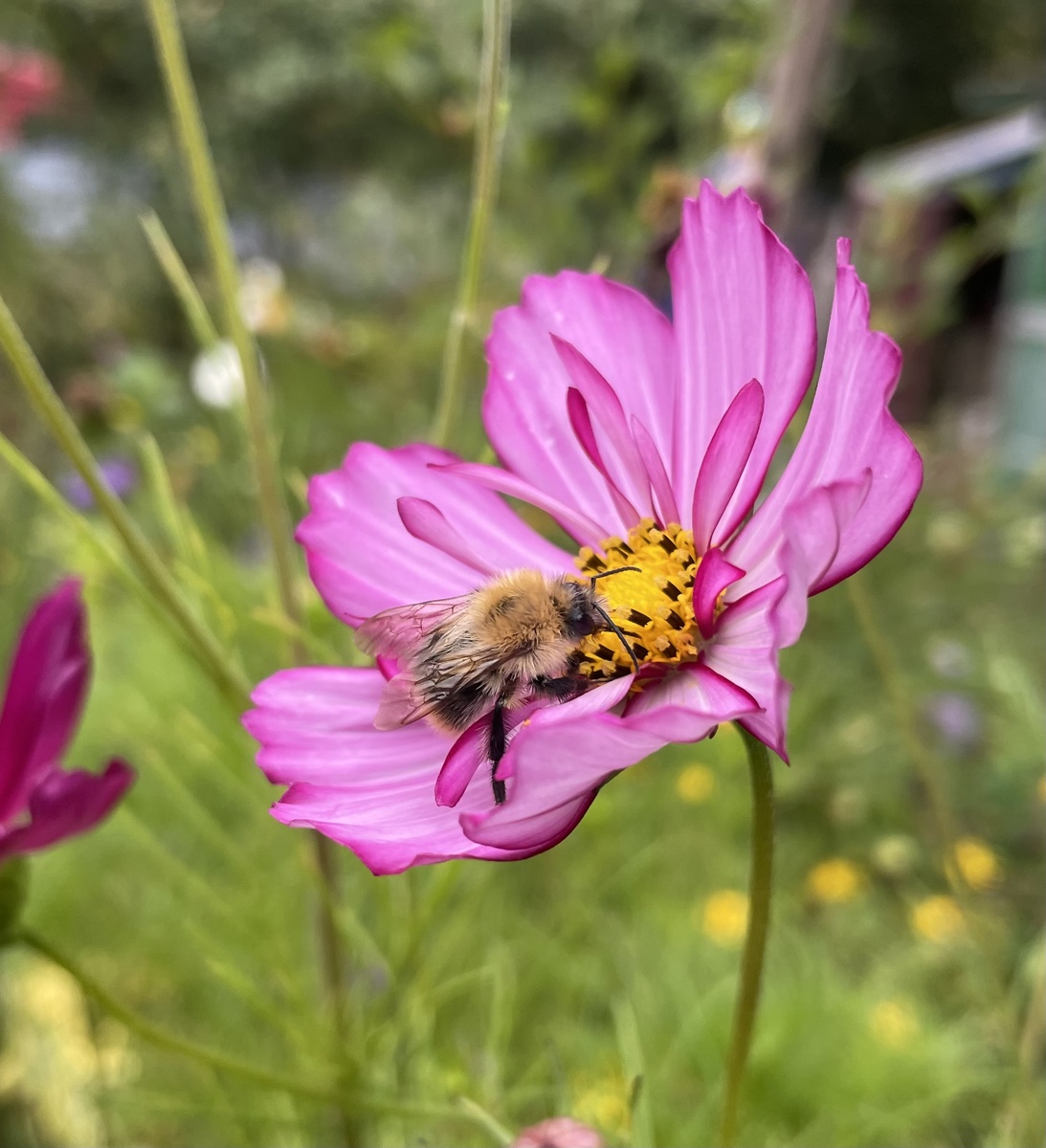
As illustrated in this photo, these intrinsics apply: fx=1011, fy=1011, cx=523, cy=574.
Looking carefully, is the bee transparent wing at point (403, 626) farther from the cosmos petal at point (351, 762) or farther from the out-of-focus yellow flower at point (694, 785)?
the out-of-focus yellow flower at point (694, 785)

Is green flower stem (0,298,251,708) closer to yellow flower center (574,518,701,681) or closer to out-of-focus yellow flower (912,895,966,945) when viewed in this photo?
yellow flower center (574,518,701,681)

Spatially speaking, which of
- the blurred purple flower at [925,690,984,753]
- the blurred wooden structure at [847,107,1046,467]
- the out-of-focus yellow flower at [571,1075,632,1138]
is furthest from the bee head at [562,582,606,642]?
the blurred purple flower at [925,690,984,753]

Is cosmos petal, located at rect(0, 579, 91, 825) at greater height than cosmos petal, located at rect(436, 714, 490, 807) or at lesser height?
greater

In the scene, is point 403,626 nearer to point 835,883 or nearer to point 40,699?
point 40,699

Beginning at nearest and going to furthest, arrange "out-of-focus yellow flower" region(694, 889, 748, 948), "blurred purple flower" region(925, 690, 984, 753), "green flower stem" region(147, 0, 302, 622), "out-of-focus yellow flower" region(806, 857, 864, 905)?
"green flower stem" region(147, 0, 302, 622) → "out-of-focus yellow flower" region(694, 889, 748, 948) → "out-of-focus yellow flower" region(806, 857, 864, 905) → "blurred purple flower" region(925, 690, 984, 753)

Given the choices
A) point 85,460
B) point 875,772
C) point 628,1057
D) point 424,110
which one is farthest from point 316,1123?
point 875,772

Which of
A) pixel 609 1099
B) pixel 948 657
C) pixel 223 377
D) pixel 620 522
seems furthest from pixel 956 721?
pixel 620 522

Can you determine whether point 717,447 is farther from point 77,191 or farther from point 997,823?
point 77,191
